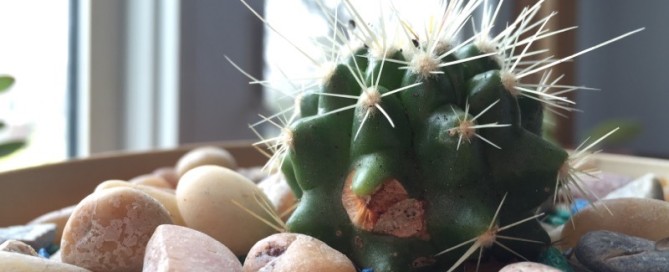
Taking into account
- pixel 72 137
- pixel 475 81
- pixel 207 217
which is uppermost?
pixel 475 81

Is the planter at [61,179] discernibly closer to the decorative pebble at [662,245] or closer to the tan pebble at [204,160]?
the tan pebble at [204,160]

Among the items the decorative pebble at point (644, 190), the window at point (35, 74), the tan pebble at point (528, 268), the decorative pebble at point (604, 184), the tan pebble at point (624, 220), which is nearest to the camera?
the tan pebble at point (528, 268)

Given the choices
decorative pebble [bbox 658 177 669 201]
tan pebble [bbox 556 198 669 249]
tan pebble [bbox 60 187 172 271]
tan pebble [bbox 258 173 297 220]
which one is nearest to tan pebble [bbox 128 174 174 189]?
tan pebble [bbox 258 173 297 220]

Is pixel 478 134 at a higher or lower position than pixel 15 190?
higher

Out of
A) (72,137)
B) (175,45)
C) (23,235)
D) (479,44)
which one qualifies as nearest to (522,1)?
(175,45)

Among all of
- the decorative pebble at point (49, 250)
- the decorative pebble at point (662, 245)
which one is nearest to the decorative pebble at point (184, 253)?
the decorative pebble at point (49, 250)

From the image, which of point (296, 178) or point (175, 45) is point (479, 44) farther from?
point (175, 45)
